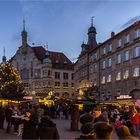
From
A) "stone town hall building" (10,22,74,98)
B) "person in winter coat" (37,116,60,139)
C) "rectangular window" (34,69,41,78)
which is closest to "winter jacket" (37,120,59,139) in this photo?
"person in winter coat" (37,116,60,139)

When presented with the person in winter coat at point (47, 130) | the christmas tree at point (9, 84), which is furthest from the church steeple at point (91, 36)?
the person in winter coat at point (47, 130)

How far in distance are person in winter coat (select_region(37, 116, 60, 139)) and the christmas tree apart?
52.3 m

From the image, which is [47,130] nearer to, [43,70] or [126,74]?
[126,74]

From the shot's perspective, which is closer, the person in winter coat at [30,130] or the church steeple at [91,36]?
the person in winter coat at [30,130]

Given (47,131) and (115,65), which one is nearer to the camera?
(47,131)

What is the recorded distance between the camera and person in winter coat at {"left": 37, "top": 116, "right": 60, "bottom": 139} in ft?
31.4

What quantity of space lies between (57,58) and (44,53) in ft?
12.7

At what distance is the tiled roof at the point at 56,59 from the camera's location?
4437 inches

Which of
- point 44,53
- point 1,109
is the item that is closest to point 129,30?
point 1,109

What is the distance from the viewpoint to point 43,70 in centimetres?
10812

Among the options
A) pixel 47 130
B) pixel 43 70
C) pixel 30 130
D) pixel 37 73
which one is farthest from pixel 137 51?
pixel 37 73

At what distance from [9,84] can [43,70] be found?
153 feet

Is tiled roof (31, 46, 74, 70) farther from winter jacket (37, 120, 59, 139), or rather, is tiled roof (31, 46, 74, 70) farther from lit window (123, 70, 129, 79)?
winter jacket (37, 120, 59, 139)

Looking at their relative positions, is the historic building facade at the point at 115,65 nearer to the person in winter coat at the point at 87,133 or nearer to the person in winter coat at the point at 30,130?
the person in winter coat at the point at 30,130
